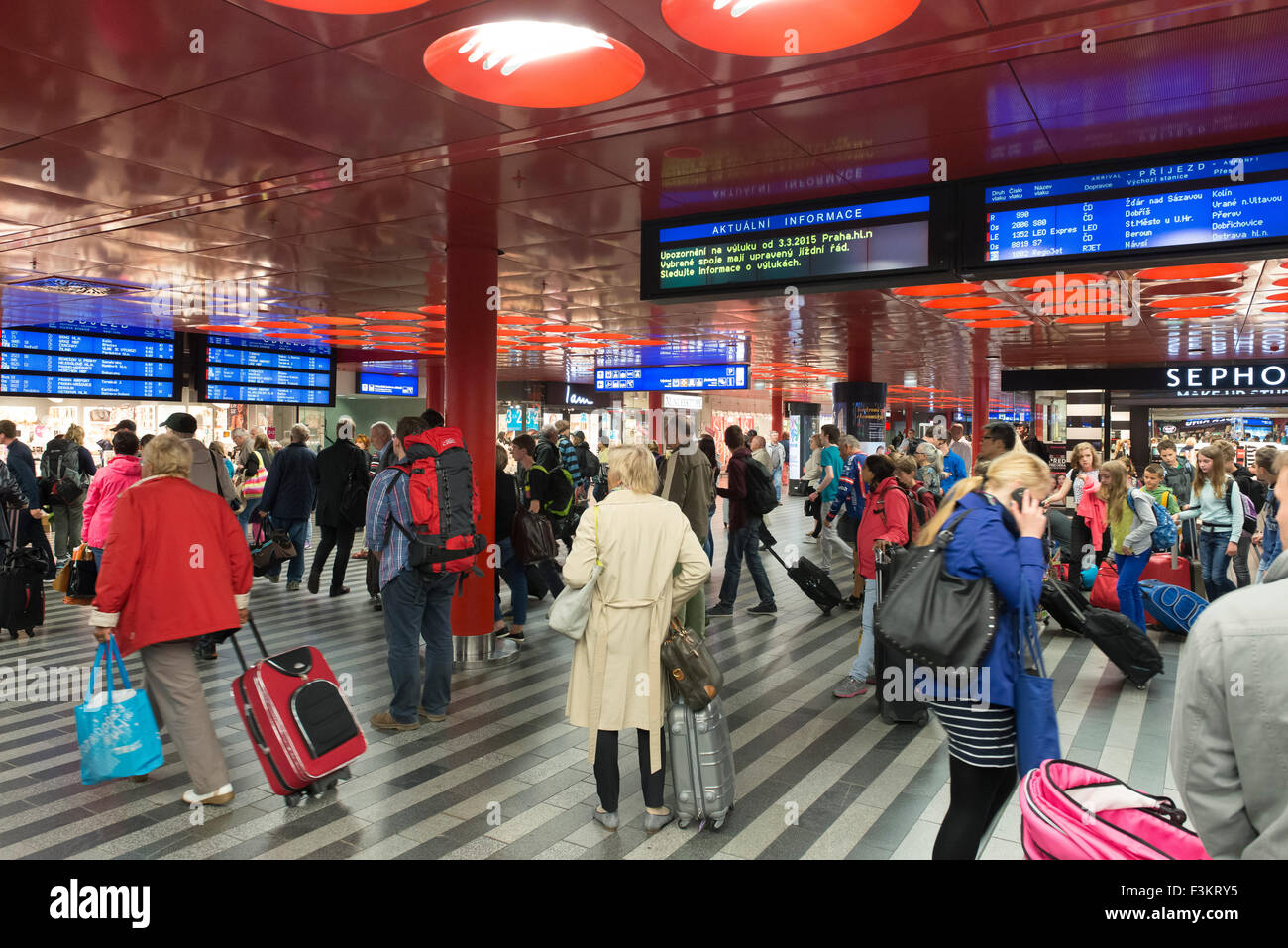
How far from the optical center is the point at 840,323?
12156 millimetres

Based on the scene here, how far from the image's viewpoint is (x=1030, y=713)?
2781 millimetres

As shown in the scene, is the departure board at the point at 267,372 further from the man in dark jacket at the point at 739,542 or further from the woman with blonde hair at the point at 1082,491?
the woman with blonde hair at the point at 1082,491

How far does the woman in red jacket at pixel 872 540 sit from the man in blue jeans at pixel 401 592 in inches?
105

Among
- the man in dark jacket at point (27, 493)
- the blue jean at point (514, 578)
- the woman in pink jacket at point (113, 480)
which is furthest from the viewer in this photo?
the man in dark jacket at point (27, 493)

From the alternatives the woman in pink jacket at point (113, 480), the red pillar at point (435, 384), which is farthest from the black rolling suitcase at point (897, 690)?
the red pillar at point (435, 384)

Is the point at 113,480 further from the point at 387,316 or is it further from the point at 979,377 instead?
the point at 979,377

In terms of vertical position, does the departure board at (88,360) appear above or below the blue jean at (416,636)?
above

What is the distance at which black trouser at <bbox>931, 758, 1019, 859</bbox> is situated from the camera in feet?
9.45

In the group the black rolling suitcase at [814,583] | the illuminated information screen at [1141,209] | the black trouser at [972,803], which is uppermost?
the illuminated information screen at [1141,209]

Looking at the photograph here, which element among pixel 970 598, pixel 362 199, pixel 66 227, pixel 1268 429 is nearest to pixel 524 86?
pixel 362 199

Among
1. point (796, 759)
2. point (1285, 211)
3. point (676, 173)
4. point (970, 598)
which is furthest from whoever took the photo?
point (676, 173)

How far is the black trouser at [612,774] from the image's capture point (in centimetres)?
383
